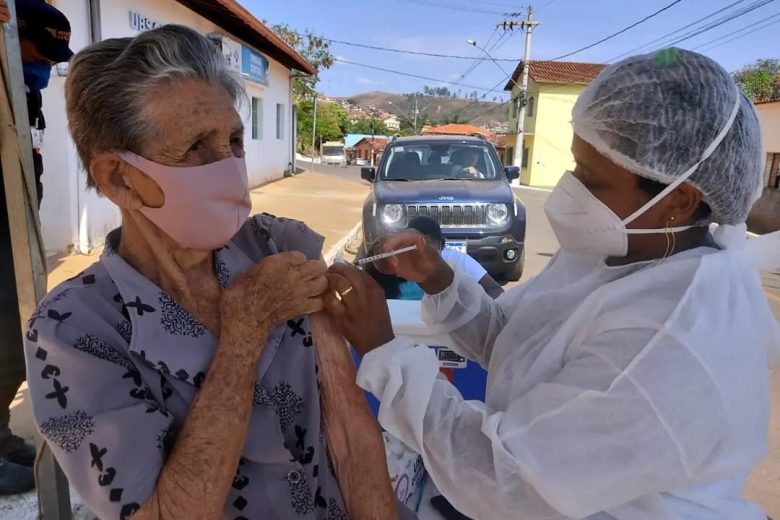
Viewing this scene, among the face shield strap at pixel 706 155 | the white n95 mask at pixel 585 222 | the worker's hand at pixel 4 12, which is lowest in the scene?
Answer: the white n95 mask at pixel 585 222

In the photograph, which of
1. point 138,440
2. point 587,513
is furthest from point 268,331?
point 587,513

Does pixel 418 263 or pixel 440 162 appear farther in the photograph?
pixel 440 162

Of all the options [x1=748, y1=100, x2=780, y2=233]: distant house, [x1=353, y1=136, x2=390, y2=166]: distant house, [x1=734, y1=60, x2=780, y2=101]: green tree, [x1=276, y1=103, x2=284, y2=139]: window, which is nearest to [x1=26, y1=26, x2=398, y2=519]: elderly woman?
[x1=748, y1=100, x2=780, y2=233]: distant house

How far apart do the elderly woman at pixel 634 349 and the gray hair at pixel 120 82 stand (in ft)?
1.64

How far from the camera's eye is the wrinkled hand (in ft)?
3.69

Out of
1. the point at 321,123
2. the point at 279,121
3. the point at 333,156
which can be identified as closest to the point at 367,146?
the point at 321,123

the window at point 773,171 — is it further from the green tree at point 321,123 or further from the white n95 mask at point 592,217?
the green tree at point 321,123

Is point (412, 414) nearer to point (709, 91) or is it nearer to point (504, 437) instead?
point (504, 437)

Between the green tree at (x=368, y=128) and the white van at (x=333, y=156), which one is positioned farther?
the green tree at (x=368, y=128)

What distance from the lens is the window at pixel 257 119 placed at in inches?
604

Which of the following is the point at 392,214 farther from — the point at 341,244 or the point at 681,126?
the point at 681,126

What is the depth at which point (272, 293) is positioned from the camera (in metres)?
1.15

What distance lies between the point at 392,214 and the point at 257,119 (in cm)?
1042

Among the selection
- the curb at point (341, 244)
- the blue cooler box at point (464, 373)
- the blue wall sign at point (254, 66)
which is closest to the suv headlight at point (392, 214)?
the curb at point (341, 244)
